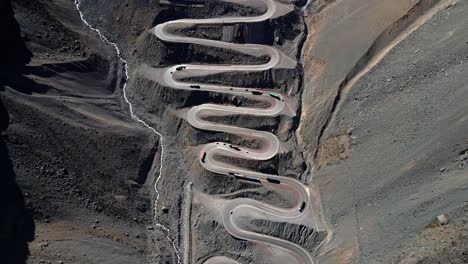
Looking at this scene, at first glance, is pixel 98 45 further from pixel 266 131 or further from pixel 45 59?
pixel 266 131

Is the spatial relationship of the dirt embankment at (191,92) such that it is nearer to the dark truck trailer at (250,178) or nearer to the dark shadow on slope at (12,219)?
the dark truck trailer at (250,178)

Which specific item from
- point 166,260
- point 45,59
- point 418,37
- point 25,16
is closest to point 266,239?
point 166,260

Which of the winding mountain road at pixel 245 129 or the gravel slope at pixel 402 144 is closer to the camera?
the gravel slope at pixel 402 144

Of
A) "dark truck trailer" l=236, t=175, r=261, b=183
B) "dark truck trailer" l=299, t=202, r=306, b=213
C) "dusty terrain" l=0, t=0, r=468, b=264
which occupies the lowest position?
"dark truck trailer" l=299, t=202, r=306, b=213

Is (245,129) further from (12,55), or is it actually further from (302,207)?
(12,55)

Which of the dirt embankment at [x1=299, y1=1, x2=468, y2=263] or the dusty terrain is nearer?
the dirt embankment at [x1=299, y1=1, x2=468, y2=263]

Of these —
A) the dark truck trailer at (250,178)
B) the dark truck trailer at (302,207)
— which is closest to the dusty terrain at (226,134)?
the dark truck trailer at (250,178)

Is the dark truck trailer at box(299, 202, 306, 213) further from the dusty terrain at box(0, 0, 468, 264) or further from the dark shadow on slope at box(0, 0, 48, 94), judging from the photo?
the dark shadow on slope at box(0, 0, 48, 94)

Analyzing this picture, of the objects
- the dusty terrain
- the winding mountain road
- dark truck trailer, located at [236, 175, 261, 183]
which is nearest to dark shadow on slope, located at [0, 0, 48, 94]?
the dusty terrain
